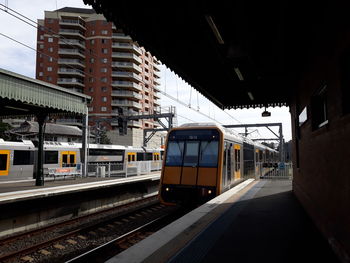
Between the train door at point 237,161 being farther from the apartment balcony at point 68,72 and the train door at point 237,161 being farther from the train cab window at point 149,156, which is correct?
the apartment balcony at point 68,72

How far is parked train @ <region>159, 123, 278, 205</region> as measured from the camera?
1047cm

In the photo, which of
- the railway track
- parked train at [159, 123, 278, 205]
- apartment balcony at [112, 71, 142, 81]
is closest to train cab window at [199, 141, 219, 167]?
parked train at [159, 123, 278, 205]

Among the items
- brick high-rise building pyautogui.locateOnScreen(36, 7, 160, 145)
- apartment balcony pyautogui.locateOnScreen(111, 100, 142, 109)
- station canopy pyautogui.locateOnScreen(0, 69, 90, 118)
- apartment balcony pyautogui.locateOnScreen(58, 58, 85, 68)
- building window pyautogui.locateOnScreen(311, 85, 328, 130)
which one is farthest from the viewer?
brick high-rise building pyautogui.locateOnScreen(36, 7, 160, 145)

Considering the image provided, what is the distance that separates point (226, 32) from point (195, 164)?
560cm

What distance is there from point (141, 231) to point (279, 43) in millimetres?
6529

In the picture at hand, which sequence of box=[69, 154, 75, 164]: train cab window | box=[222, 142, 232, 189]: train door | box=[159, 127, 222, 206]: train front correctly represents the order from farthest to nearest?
box=[69, 154, 75, 164]: train cab window < box=[222, 142, 232, 189]: train door < box=[159, 127, 222, 206]: train front

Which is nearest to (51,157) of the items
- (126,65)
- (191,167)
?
(191,167)

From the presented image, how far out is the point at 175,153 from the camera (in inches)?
443

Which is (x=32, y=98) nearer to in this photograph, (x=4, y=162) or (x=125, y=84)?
(x=4, y=162)

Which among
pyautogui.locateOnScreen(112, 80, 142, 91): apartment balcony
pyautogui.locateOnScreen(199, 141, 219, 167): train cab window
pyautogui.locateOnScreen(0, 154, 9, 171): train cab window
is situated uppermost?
pyautogui.locateOnScreen(112, 80, 142, 91): apartment balcony

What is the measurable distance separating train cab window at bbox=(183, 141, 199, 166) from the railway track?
277cm

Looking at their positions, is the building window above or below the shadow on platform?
above

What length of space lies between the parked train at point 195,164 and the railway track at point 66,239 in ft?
6.04

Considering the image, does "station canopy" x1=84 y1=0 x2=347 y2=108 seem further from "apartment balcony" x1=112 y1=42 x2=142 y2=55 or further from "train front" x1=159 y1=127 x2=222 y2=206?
"apartment balcony" x1=112 y1=42 x2=142 y2=55
